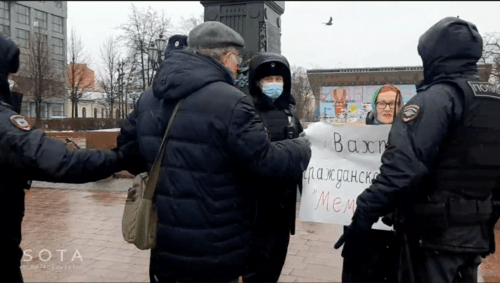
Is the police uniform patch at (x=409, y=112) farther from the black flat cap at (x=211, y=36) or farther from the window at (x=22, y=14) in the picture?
the window at (x=22, y=14)

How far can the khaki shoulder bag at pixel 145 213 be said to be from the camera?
2.25m

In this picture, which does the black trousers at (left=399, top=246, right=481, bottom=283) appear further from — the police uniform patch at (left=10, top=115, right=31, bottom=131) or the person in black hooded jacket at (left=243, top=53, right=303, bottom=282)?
the police uniform patch at (left=10, top=115, right=31, bottom=131)

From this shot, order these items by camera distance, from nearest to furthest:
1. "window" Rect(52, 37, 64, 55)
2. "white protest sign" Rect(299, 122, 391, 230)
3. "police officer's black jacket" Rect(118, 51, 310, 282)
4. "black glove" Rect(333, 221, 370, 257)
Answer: "police officer's black jacket" Rect(118, 51, 310, 282), "black glove" Rect(333, 221, 370, 257), "white protest sign" Rect(299, 122, 391, 230), "window" Rect(52, 37, 64, 55)

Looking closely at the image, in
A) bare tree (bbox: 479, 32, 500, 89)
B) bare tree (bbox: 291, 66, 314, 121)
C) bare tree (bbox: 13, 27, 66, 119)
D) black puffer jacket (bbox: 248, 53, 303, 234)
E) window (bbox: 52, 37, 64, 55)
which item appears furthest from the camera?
window (bbox: 52, 37, 64, 55)

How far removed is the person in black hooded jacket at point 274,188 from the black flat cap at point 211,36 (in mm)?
1060

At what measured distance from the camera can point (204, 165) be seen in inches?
85.4

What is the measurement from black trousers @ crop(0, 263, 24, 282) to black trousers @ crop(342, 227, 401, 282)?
2070 millimetres

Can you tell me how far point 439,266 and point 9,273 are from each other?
2301 millimetres

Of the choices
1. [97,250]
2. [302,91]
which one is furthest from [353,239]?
[302,91]

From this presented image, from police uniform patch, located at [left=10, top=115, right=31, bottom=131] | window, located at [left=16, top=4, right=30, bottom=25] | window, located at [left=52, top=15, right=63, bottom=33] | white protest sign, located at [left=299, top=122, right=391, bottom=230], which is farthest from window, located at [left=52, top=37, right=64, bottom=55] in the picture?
police uniform patch, located at [left=10, top=115, right=31, bottom=131]

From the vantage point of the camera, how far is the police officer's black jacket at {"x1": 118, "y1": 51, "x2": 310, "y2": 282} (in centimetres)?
216

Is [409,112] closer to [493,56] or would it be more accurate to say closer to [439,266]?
[439,266]

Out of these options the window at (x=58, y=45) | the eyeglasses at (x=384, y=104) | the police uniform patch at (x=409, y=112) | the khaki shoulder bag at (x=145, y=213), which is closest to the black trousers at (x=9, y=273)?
the khaki shoulder bag at (x=145, y=213)

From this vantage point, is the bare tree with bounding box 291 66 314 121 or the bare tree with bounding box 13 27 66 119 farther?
the bare tree with bounding box 291 66 314 121
